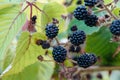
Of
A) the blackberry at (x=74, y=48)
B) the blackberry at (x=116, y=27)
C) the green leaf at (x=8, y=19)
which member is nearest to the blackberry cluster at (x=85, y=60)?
the blackberry at (x=74, y=48)

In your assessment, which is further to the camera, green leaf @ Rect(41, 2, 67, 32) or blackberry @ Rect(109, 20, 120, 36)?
green leaf @ Rect(41, 2, 67, 32)

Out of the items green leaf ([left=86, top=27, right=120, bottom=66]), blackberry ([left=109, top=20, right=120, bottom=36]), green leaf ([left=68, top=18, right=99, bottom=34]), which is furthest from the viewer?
green leaf ([left=86, top=27, right=120, bottom=66])

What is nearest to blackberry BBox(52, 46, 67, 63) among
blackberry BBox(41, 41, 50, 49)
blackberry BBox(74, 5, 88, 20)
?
blackberry BBox(41, 41, 50, 49)

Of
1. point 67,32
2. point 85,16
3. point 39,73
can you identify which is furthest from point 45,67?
point 85,16

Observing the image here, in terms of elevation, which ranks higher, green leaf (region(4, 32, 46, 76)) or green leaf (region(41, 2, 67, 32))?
green leaf (region(41, 2, 67, 32))

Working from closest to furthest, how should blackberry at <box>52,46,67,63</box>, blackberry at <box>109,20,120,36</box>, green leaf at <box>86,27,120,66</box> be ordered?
blackberry at <box>109,20,120,36</box>
blackberry at <box>52,46,67,63</box>
green leaf at <box>86,27,120,66</box>

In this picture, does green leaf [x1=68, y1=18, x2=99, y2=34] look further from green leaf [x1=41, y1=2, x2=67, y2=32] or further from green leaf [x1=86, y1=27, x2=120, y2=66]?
green leaf [x1=86, y1=27, x2=120, y2=66]

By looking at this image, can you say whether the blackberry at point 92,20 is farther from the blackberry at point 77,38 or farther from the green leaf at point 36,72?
the green leaf at point 36,72

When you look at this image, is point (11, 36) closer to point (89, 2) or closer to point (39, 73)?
point (89, 2)
